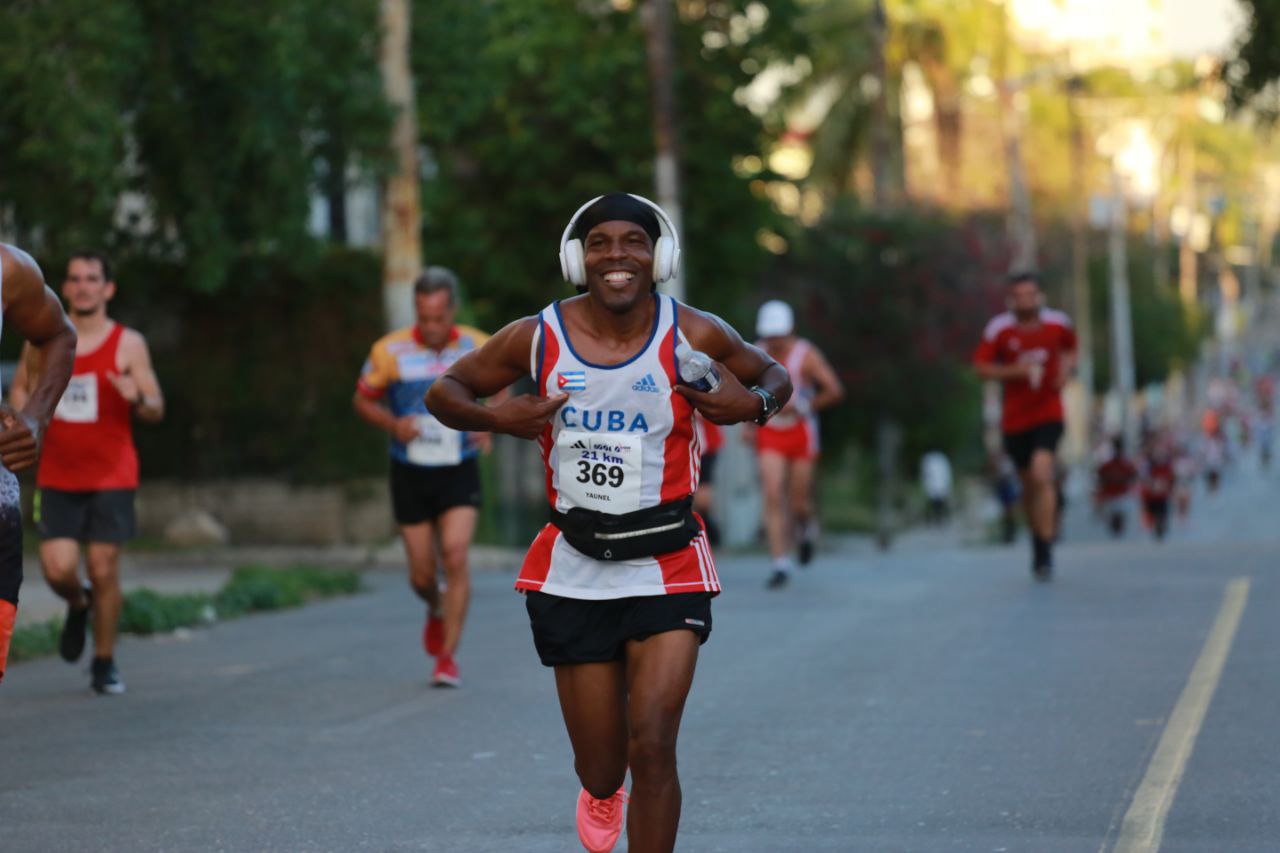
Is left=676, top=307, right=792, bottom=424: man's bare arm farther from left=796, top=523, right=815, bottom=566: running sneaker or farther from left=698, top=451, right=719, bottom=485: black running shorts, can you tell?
left=796, top=523, right=815, bottom=566: running sneaker

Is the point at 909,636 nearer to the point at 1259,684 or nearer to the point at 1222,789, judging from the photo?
the point at 1259,684

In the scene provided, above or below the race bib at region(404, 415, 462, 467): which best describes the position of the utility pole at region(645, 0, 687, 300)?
above

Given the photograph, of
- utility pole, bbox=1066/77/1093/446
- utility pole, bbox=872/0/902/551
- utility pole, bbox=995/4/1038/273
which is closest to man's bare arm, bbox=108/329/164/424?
utility pole, bbox=872/0/902/551

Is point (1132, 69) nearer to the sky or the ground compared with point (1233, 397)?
nearer to the sky

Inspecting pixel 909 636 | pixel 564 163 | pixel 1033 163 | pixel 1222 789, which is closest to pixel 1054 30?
pixel 1033 163

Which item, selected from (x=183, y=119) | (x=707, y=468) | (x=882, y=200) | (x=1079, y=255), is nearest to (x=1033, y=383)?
(x=707, y=468)

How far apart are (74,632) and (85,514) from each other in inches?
27.4

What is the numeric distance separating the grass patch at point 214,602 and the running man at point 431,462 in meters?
2.59

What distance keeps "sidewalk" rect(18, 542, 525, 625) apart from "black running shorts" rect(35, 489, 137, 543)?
7.37m

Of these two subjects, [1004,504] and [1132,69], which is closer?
[1004,504]

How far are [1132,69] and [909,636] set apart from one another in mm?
63423

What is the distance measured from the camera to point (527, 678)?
11.0m

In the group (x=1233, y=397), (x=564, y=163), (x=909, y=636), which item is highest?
(x=564, y=163)

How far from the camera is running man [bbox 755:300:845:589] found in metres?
16.0
